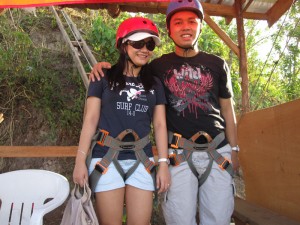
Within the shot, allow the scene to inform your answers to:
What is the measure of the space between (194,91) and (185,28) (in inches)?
18.1

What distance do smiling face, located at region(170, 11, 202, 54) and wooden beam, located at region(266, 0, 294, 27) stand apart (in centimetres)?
264

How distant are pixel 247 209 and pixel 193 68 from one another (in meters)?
1.45

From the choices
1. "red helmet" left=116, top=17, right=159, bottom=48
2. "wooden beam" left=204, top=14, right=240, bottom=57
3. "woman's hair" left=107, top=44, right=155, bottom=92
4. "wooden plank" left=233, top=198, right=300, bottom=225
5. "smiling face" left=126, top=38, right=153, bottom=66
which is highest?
"wooden beam" left=204, top=14, right=240, bottom=57

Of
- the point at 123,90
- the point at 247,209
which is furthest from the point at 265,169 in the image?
the point at 123,90

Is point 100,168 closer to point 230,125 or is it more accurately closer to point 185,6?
point 230,125

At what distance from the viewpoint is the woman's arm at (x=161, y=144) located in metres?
2.29

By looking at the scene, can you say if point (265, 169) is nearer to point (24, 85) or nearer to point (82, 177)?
point (82, 177)

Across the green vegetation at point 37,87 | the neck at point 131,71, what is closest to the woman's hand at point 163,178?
the neck at point 131,71

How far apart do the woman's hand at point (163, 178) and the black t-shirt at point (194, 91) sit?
282mm

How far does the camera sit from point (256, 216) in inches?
114

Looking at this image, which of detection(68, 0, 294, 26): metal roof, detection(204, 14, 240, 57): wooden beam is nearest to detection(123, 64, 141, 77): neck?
detection(68, 0, 294, 26): metal roof

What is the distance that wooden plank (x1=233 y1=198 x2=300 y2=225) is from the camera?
2.64m

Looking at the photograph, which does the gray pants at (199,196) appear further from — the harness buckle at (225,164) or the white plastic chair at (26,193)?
the white plastic chair at (26,193)

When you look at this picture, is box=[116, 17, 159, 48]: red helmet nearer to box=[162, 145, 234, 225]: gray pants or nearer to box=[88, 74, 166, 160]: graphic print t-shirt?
box=[88, 74, 166, 160]: graphic print t-shirt
